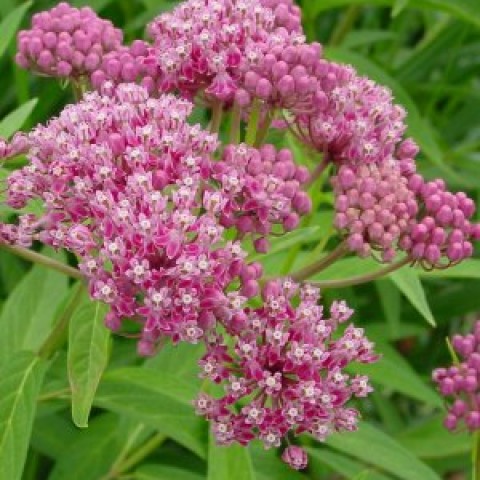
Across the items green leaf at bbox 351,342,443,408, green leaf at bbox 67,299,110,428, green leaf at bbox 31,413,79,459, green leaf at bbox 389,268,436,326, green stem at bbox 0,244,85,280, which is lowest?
green leaf at bbox 31,413,79,459

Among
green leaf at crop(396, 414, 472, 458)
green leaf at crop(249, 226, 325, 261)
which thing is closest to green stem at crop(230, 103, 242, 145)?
green leaf at crop(249, 226, 325, 261)

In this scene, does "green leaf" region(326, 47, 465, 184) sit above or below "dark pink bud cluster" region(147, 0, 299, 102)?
below

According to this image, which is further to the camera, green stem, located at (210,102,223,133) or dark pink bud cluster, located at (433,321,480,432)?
dark pink bud cluster, located at (433,321,480,432)

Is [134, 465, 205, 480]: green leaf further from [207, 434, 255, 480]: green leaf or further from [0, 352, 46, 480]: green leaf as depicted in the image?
[0, 352, 46, 480]: green leaf

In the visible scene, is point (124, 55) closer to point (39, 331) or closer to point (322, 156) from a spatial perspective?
point (322, 156)

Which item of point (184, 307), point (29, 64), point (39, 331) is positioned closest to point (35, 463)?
point (39, 331)
